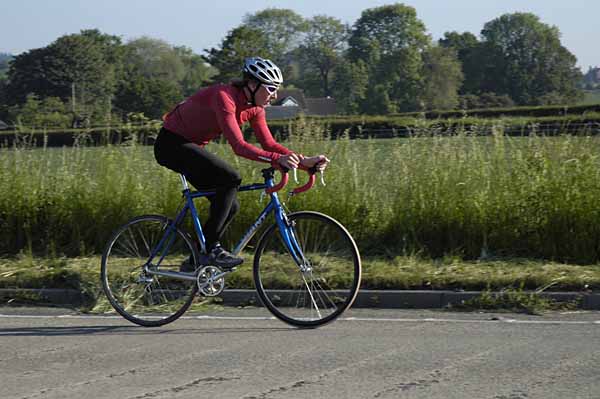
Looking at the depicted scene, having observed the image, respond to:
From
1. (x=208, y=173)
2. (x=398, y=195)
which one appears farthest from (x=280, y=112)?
A: (x=208, y=173)

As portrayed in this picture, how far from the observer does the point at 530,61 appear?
207 feet

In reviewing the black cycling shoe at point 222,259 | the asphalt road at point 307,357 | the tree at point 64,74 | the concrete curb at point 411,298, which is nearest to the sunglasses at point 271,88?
the black cycling shoe at point 222,259

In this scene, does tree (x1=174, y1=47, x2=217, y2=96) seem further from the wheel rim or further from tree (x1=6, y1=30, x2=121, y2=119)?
the wheel rim

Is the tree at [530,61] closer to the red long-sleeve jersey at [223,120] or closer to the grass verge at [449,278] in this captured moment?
the grass verge at [449,278]

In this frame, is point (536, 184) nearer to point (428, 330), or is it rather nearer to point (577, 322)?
point (577, 322)

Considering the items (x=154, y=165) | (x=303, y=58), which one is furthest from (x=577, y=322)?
(x=303, y=58)

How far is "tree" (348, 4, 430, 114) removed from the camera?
46.5 meters

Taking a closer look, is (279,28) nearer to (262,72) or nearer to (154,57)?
(154,57)

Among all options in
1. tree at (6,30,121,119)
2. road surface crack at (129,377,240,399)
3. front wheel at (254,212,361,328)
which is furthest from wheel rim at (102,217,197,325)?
tree at (6,30,121,119)

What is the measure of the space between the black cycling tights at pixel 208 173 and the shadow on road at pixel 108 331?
2.34 feet

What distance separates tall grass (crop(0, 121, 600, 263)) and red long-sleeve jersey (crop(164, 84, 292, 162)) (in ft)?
7.69

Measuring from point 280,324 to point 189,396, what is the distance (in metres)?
2.22

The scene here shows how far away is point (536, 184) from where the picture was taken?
1046 cm

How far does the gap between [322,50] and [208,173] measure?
61750mm
